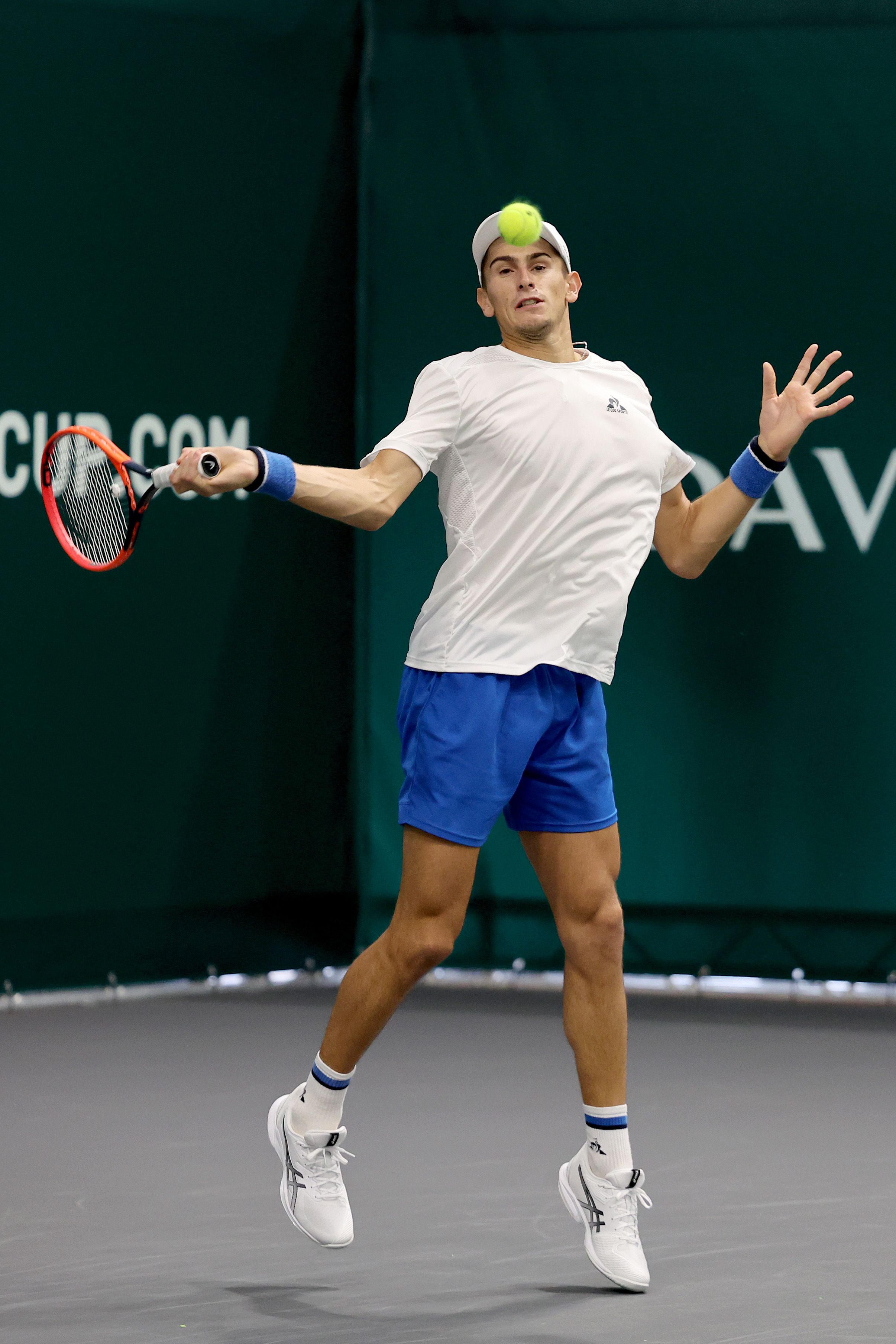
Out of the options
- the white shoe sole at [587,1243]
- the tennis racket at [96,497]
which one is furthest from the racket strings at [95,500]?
Answer: the white shoe sole at [587,1243]

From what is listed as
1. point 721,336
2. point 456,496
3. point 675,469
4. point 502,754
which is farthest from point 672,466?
point 721,336

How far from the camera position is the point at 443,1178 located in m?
4.06

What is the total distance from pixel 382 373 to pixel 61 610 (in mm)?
1186

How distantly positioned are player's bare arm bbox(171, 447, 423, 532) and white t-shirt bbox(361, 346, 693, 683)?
0.25ft

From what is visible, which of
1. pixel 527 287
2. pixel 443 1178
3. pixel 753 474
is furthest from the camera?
pixel 443 1178

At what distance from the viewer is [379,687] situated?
618 centimetres

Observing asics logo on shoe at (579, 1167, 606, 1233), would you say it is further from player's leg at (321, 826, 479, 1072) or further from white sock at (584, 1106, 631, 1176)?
player's leg at (321, 826, 479, 1072)

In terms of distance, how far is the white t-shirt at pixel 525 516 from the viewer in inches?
133

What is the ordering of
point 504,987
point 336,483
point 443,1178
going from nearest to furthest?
point 336,483
point 443,1178
point 504,987

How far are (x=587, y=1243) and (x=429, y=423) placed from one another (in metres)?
1.33

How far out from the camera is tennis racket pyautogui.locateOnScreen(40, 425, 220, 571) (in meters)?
3.42

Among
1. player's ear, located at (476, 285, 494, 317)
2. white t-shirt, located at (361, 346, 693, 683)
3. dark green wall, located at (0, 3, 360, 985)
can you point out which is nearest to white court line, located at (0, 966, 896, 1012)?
dark green wall, located at (0, 3, 360, 985)

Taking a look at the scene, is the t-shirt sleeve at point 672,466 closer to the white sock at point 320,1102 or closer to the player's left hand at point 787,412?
the player's left hand at point 787,412

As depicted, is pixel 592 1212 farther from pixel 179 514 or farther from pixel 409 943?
pixel 179 514
